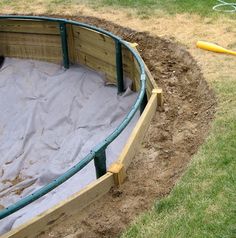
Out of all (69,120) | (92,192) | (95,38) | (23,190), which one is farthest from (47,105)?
(92,192)

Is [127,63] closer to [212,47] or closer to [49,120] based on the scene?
[212,47]

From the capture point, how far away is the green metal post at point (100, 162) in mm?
4137

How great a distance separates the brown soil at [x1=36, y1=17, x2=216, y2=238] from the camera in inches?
153

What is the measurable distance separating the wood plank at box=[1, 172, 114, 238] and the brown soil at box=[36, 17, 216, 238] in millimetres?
62

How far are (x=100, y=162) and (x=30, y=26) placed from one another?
15.3 feet

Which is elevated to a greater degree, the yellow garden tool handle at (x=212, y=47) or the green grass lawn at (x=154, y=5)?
the green grass lawn at (x=154, y=5)

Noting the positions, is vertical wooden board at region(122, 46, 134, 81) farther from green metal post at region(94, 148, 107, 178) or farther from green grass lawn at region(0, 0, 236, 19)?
green metal post at region(94, 148, 107, 178)

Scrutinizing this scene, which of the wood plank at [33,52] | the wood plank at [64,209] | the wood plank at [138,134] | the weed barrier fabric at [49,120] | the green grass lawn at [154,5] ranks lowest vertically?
the weed barrier fabric at [49,120]

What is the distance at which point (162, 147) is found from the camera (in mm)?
4816

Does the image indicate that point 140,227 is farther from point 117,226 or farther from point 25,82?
point 25,82

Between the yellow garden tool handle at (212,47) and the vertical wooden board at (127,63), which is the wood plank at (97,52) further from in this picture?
the yellow garden tool handle at (212,47)

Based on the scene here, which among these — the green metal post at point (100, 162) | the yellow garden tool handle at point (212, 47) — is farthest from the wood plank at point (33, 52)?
the green metal post at point (100, 162)

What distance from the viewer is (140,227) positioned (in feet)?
12.1

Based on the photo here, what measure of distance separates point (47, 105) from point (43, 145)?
0.84 meters
